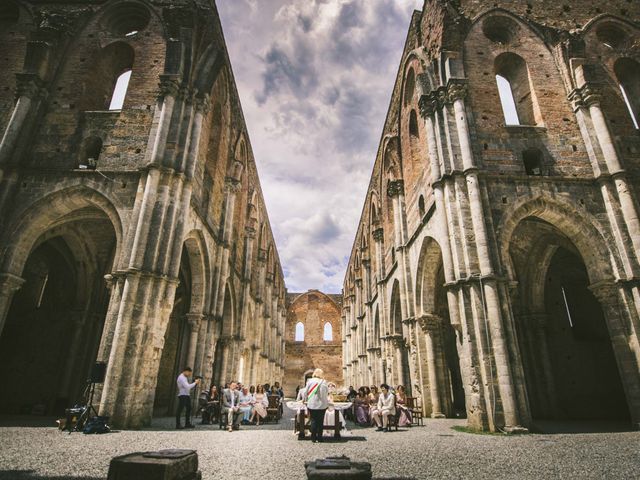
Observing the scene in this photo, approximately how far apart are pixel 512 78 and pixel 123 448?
16734 mm

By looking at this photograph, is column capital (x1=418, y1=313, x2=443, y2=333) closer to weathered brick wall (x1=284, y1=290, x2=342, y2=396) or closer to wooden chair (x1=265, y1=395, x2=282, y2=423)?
wooden chair (x1=265, y1=395, x2=282, y2=423)

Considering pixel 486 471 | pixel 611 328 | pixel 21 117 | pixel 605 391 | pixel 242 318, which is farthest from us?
pixel 242 318

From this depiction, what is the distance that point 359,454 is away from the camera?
5.67m

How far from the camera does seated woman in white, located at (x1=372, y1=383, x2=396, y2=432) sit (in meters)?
9.29

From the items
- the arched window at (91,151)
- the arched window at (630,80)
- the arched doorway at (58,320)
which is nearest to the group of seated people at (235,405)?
the arched doorway at (58,320)

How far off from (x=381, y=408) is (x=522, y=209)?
7.17 m

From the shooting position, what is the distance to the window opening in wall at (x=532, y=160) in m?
11.7

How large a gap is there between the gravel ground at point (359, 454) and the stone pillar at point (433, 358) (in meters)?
4.54

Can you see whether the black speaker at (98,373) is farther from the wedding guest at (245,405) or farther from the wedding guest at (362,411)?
the wedding guest at (362,411)

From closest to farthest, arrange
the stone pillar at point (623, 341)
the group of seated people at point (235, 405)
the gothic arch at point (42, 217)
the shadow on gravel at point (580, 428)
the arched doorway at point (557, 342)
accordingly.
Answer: the shadow on gravel at point (580, 428) < the stone pillar at point (623, 341) < the group of seated people at point (235, 405) < the gothic arch at point (42, 217) < the arched doorway at point (557, 342)

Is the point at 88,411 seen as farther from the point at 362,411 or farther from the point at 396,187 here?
the point at 396,187

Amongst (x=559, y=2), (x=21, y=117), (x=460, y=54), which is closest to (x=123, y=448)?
(x=21, y=117)

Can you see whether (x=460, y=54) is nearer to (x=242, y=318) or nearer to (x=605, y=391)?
(x=605, y=391)

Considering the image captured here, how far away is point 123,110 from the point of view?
12.1m
